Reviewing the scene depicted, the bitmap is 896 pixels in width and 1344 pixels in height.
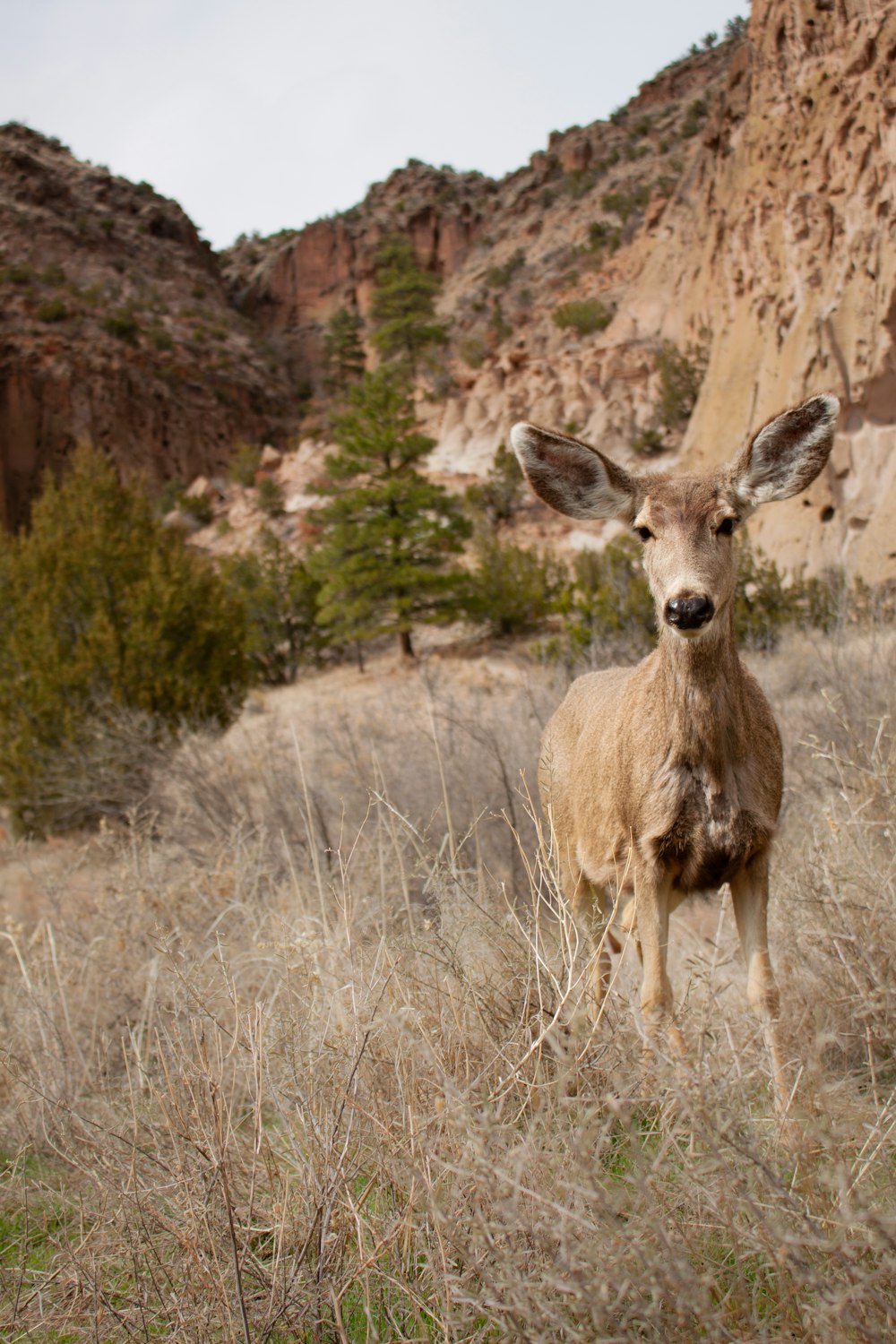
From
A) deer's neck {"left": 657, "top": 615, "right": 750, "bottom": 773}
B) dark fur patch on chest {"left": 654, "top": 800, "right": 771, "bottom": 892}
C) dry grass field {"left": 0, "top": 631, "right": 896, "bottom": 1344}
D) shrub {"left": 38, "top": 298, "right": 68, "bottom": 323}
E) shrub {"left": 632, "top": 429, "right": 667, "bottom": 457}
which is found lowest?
dry grass field {"left": 0, "top": 631, "right": 896, "bottom": 1344}

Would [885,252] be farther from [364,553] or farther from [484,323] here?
[484,323]

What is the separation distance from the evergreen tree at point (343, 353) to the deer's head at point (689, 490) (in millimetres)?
49047

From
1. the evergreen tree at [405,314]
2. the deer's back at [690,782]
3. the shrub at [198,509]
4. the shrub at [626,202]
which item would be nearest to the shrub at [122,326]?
the evergreen tree at [405,314]

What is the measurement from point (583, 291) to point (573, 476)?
39874mm

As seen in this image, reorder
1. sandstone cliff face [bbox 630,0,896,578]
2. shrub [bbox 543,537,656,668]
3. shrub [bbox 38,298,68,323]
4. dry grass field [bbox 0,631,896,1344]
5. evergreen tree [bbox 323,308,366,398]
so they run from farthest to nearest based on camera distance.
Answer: evergreen tree [bbox 323,308,366,398] → shrub [bbox 38,298,68,323] → sandstone cliff face [bbox 630,0,896,578] → shrub [bbox 543,537,656,668] → dry grass field [bbox 0,631,896,1344]

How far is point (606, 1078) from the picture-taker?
7.98ft

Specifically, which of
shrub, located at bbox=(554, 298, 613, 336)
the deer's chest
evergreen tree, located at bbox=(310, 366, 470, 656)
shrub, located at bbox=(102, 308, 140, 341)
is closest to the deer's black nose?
the deer's chest

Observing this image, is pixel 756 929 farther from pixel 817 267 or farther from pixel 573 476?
pixel 817 267

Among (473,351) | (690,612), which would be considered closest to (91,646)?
(690,612)

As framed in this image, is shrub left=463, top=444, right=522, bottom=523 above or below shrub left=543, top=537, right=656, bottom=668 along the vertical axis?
above

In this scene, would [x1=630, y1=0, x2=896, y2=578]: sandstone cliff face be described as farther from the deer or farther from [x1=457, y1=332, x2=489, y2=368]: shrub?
[x1=457, y1=332, x2=489, y2=368]: shrub

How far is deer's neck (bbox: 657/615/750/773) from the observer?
9.87 feet

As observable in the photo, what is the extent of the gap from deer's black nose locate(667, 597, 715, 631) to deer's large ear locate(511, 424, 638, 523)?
32.5 inches

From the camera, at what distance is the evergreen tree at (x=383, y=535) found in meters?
22.3
